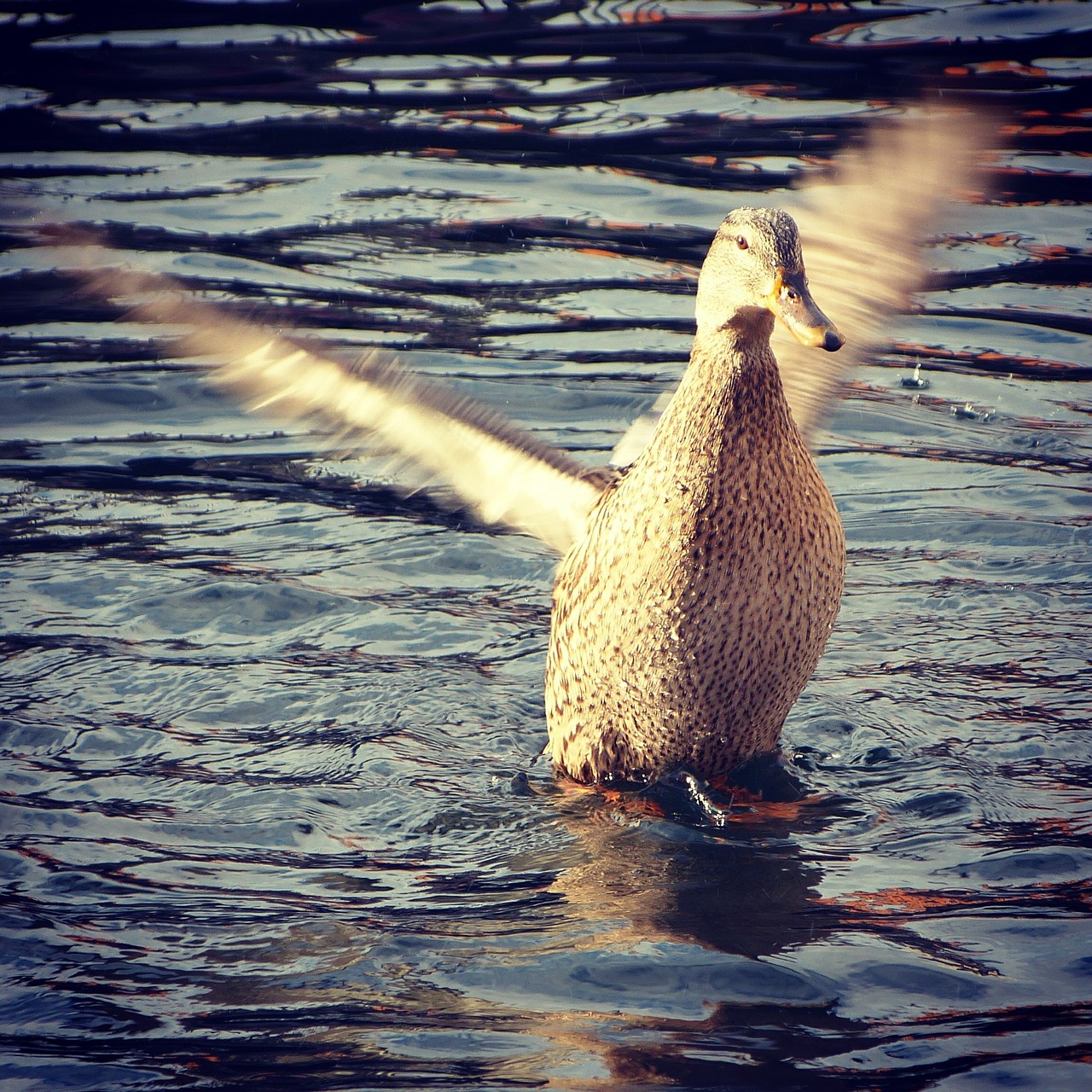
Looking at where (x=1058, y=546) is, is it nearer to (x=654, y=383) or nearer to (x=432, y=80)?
(x=654, y=383)

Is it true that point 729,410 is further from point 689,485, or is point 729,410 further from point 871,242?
point 871,242

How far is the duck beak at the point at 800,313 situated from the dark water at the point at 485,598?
1407 millimetres

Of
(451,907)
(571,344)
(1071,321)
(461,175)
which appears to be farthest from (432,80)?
(451,907)

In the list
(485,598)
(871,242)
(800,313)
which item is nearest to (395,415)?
(485,598)

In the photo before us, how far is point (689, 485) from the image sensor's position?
4.23 meters

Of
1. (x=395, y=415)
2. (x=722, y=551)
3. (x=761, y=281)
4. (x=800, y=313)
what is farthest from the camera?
(x=395, y=415)

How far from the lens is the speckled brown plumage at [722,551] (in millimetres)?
4195

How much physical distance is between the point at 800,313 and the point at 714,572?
2.43 ft

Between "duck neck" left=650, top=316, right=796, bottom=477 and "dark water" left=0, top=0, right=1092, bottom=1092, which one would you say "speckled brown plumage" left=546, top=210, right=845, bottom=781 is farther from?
"dark water" left=0, top=0, right=1092, bottom=1092

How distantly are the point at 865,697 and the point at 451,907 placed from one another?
1.91 meters

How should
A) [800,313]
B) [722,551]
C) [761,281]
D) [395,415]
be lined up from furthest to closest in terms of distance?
[395,415], [722,551], [761,281], [800,313]

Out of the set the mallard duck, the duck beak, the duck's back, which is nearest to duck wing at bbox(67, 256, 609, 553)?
the mallard duck

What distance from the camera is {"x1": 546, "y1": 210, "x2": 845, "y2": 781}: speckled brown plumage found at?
4195 mm

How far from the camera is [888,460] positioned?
720cm
